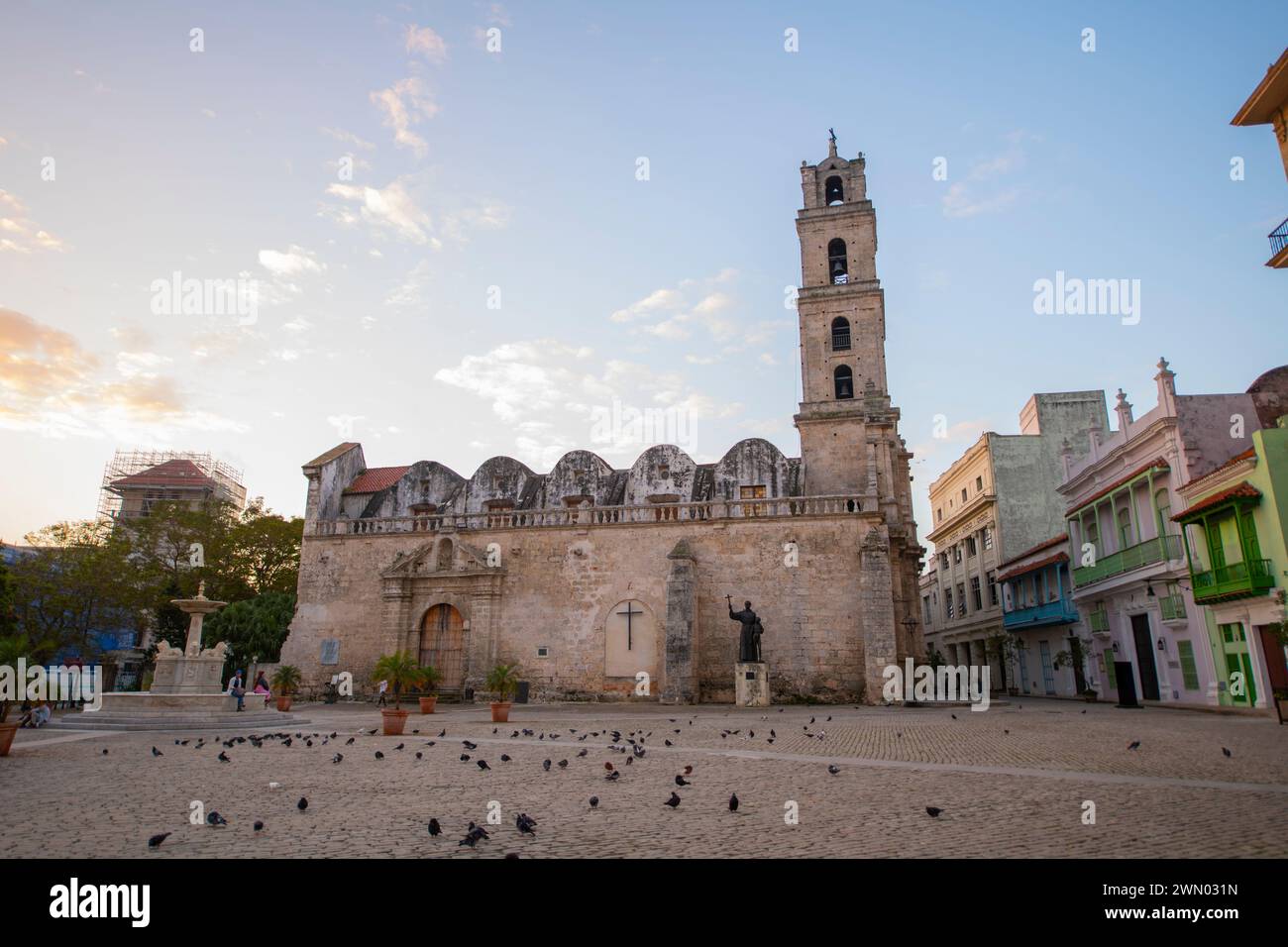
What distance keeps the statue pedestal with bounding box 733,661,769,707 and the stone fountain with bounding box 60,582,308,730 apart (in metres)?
12.5

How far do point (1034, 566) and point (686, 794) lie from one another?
99.8 feet

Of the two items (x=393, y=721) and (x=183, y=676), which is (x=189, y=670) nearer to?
(x=183, y=676)

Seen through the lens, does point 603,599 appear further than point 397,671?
Yes

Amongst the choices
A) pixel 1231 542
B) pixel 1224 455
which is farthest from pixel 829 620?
pixel 1224 455

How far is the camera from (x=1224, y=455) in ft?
74.2

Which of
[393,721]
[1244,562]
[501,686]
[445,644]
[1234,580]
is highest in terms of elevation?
[1244,562]

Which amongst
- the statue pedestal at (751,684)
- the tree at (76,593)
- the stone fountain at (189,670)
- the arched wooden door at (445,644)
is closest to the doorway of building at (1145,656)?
the statue pedestal at (751,684)

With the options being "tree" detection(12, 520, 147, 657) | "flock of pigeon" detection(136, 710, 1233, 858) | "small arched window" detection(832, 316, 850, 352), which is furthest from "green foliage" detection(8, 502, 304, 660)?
"small arched window" detection(832, 316, 850, 352)

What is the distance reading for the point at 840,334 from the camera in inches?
1180

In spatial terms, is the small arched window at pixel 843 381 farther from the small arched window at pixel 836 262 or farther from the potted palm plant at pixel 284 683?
the potted palm plant at pixel 284 683

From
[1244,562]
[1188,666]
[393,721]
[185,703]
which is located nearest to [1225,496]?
[1244,562]

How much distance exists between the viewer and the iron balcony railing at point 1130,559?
76.5ft

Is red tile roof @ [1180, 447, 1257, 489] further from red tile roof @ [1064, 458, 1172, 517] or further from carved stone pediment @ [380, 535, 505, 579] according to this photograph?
carved stone pediment @ [380, 535, 505, 579]

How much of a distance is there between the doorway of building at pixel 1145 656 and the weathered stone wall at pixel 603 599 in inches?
373
